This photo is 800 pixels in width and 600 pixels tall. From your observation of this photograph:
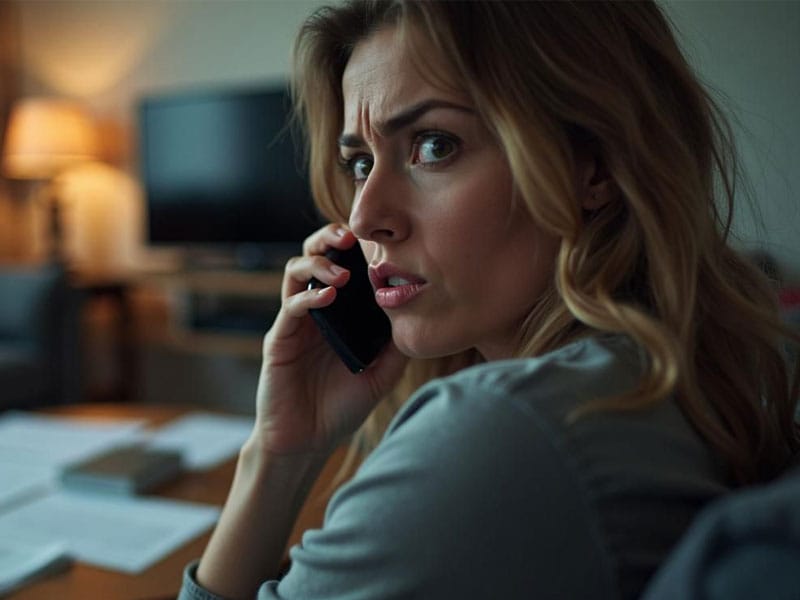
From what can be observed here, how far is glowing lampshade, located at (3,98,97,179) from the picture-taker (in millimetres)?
3615

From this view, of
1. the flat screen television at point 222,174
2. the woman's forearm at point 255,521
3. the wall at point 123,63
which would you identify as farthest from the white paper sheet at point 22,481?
→ the wall at point 123,63

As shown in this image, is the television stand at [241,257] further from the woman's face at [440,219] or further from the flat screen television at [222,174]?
the woman's face at [440,219]

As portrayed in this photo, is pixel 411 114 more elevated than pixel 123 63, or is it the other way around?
pixel 123 63

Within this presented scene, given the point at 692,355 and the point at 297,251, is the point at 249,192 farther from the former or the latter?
the point at 692,355

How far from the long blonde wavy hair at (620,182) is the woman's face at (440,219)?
23 millimetres

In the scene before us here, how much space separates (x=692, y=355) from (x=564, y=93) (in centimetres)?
24

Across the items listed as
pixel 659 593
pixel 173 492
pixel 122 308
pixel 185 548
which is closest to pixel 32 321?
pixel 122 308

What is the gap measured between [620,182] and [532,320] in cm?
15

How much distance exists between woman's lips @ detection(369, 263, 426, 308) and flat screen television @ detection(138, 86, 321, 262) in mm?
2398

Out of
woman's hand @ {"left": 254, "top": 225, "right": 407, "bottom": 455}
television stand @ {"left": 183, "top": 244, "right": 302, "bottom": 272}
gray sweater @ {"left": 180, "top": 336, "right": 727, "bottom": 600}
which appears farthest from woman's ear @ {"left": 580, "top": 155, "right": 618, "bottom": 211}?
television stand @ {"left": 183, "top": 244, "right": 302, "bottom": 272}

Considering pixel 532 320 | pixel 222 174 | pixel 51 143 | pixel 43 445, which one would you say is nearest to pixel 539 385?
pixel 532 320

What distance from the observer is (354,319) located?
976 mm

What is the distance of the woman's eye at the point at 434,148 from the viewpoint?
72 centimetres

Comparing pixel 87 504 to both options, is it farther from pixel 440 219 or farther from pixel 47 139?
pixel 47 139
